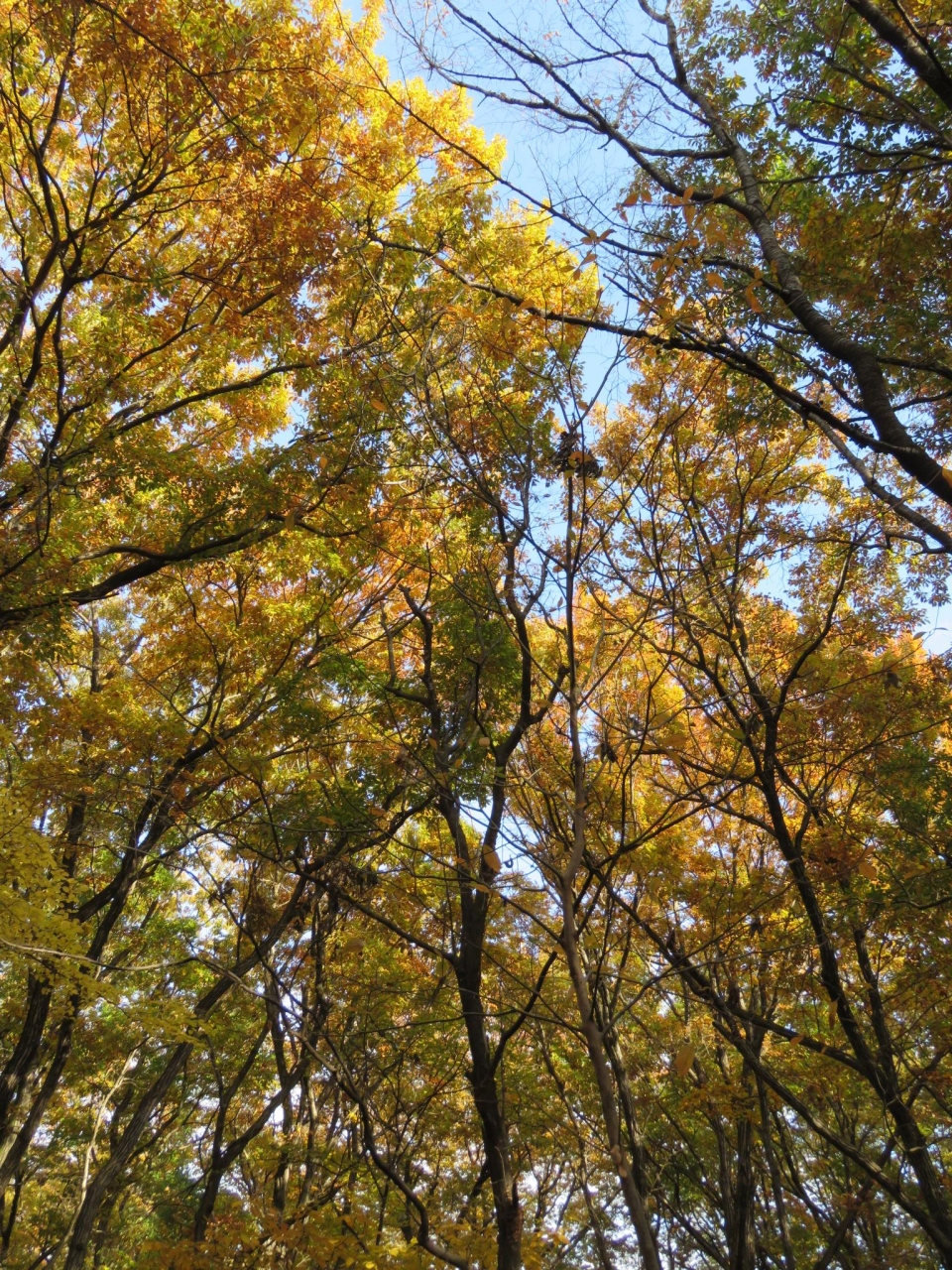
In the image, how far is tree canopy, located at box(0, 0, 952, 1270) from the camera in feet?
13.5

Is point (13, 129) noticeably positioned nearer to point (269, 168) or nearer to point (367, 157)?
point (269, 168)

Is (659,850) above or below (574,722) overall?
above

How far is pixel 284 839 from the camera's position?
19.4ft

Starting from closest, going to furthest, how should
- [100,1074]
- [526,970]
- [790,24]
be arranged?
[790,24], [526,970], [100,1074]

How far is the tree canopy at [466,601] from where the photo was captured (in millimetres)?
4113

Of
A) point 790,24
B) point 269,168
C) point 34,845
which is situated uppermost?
point 269,168

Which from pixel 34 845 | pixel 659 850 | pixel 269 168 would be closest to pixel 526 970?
pixel 659 850

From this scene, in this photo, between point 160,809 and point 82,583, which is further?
point 160,809

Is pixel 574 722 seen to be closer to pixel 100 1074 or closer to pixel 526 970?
pixel 526 970

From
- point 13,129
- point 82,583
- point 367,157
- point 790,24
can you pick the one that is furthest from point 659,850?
point 13,129

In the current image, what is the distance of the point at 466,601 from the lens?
13.0ft

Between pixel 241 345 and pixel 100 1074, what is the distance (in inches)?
397

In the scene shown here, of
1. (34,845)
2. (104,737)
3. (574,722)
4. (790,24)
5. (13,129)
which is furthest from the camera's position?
(104,737)

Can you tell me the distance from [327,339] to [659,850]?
5.85m
